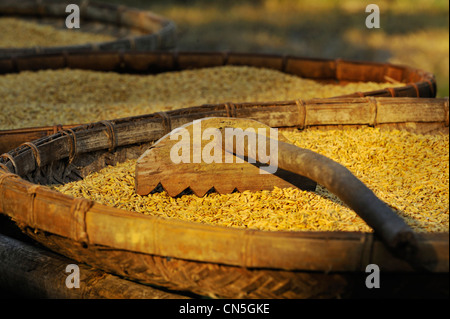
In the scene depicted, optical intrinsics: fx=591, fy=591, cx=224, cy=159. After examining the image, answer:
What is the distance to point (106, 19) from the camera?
403 inches

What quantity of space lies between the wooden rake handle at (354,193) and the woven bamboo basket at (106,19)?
5.35 m

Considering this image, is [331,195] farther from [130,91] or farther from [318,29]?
[318,29]

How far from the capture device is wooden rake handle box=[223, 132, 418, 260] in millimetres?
2326

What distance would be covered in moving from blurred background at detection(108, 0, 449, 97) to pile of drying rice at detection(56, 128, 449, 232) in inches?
244

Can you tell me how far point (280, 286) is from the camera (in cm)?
254

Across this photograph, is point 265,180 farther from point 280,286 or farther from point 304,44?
point 304,44

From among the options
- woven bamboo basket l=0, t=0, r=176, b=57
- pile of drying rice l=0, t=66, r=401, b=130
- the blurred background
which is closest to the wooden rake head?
pile of drying rice l=0, t=66, r=401, b=130

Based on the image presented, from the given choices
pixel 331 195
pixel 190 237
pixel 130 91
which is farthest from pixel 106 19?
pixel 190 237

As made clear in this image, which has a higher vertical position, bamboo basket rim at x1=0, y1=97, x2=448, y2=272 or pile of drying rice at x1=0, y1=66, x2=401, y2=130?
pile of drying rice at x1=0, y1=66, x2=401, y2=130

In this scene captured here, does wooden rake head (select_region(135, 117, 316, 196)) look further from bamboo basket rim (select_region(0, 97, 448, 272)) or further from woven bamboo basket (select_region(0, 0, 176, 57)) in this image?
woven bamboo basket (select_region(0, 0, 176, 57))

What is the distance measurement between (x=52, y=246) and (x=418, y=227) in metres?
1.88

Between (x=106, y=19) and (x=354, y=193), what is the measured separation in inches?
332

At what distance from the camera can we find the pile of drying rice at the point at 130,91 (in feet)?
17.3
